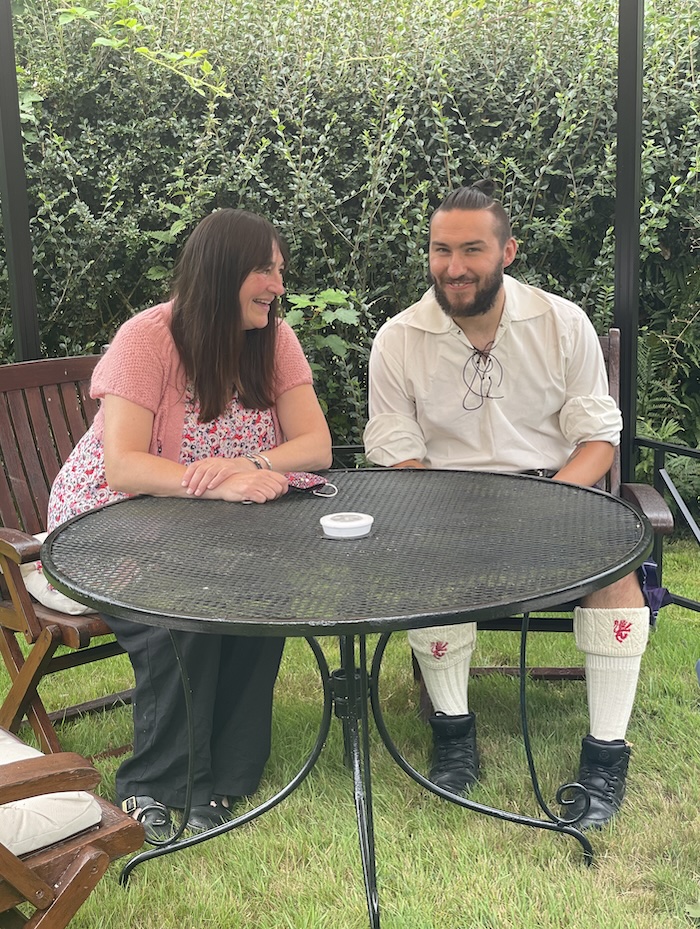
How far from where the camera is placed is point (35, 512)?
10.4 feet

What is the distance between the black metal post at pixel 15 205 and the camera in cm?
333

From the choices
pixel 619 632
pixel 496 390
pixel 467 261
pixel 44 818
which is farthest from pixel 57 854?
pixel 467 261

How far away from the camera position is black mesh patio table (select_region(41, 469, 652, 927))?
1.73 meters

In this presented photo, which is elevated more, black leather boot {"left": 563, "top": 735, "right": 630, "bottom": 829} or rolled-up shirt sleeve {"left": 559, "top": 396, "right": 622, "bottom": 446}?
rolled-up shirt sleeve {"left": 559, "top": 396, "right": 622, "bottom": 446}

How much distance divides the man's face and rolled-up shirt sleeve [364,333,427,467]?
0.86ft

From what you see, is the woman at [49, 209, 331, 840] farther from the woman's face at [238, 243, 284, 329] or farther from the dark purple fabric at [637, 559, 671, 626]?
the dark purple fabric at [637, 559, 671, 626]

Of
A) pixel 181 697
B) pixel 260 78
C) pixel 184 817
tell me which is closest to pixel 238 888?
pixel 184 817

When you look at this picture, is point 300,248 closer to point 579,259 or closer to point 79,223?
point 79,223

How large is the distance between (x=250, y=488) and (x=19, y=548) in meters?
0.59

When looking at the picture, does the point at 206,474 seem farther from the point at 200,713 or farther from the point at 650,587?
the point at 650,587

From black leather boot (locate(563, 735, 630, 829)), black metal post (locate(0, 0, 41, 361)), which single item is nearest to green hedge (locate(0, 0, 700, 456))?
black metal post (locate(0, 0, 41, 361))

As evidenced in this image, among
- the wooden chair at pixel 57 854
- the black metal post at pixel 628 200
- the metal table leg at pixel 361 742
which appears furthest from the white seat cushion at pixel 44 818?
the black metal post at pixel 628 200

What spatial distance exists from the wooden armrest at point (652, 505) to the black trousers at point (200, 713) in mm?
1010

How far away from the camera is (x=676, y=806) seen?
2494 millimetres
